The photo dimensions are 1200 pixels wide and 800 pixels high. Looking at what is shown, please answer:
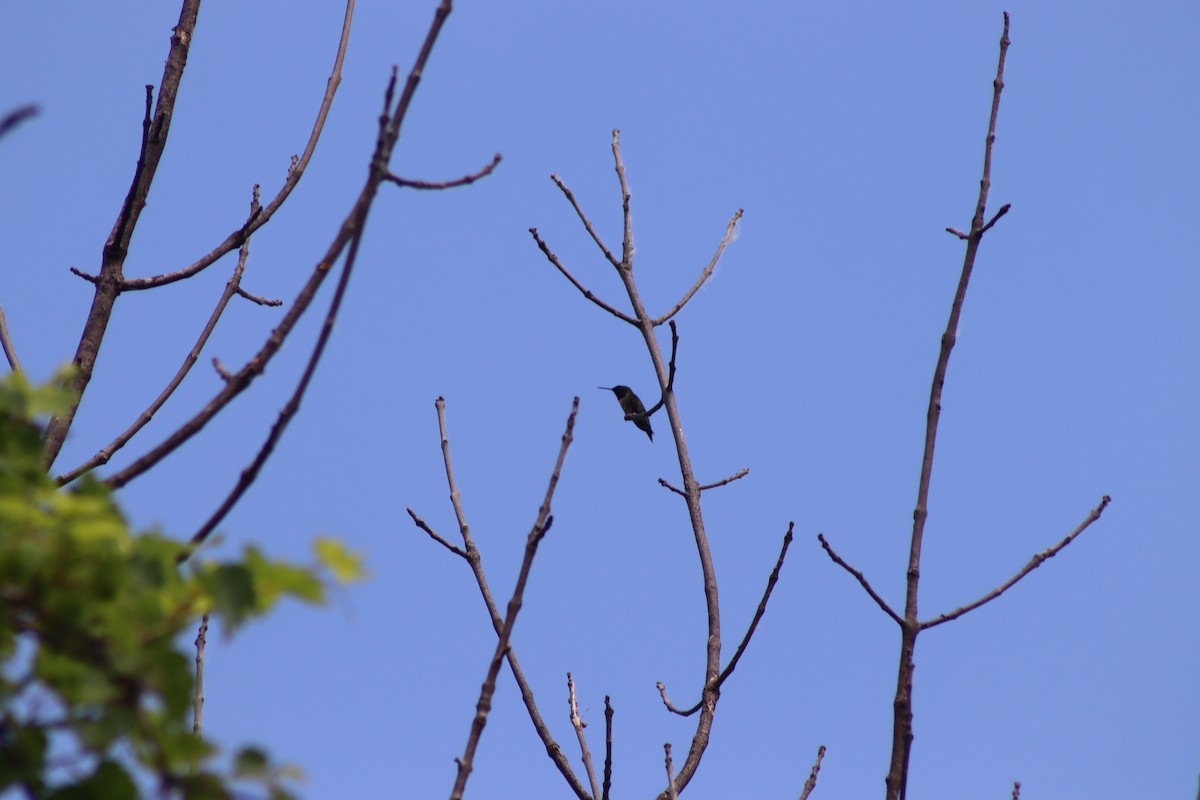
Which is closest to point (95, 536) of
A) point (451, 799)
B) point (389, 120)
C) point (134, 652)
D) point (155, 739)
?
point (134, 652)

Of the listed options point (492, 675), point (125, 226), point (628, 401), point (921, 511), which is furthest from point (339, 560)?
point (628, 401)

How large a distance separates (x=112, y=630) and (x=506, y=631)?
3.03 ft

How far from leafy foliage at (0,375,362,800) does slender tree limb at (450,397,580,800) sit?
25.5 inches

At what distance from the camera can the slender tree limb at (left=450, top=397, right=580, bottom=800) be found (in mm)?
2174

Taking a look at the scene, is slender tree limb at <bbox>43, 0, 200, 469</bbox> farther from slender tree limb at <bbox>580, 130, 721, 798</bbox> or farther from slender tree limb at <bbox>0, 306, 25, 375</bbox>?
slender tree limb at <bbox>580, 130, 721, 798</bbox>

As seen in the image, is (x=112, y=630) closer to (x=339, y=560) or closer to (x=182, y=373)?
(x=339, y=560)

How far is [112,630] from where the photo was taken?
60.1 inches

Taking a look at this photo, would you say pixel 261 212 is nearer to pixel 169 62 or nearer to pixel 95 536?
pixel 169 62

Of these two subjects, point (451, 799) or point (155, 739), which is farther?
point (451, 799)

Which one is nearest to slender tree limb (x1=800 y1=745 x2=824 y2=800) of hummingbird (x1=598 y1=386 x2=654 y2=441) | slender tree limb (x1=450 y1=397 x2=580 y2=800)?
slender tree limb (x1=450 y1=397 x2=580 y2=800)

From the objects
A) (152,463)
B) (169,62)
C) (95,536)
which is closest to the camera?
(95,536)

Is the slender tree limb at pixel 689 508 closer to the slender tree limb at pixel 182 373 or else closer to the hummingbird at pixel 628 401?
the slender tree limb at pixel 182 373

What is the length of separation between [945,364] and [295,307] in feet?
5.64

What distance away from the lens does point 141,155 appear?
3.57 metres
